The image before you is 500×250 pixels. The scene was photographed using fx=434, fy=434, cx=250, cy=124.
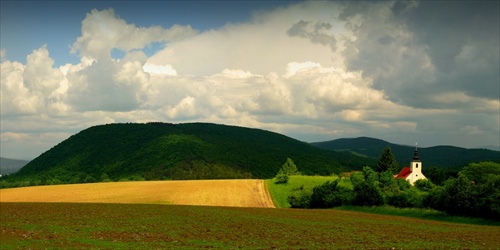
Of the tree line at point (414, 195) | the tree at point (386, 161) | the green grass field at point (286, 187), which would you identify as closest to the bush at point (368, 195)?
the tree line at point (414, 195)

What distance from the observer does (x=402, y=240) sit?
42938mm

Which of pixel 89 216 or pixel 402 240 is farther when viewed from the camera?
pixel 89 216

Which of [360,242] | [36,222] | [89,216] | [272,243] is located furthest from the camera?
[89,216]

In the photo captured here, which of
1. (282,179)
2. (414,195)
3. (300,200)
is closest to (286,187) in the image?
(282,179)

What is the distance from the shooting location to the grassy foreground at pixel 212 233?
3622 cm

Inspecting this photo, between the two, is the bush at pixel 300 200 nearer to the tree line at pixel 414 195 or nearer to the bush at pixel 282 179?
the tree line at pixel 414 195

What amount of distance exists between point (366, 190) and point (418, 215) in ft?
47.8

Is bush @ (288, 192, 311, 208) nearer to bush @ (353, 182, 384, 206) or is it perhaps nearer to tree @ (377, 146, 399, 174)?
bush @ (353, 182, 384, 206)

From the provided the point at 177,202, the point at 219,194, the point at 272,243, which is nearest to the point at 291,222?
the point at 272,243

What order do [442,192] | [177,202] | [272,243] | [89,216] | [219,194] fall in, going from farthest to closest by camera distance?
1. [219,194]
2. [177,202]
3. [442,192]
4. [89,216]
5. [272,243]

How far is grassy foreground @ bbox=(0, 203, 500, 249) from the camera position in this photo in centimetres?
3622

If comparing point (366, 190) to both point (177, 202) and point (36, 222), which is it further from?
point (36, 222)

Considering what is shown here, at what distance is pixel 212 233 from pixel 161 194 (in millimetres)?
66706

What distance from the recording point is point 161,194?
10769cm
